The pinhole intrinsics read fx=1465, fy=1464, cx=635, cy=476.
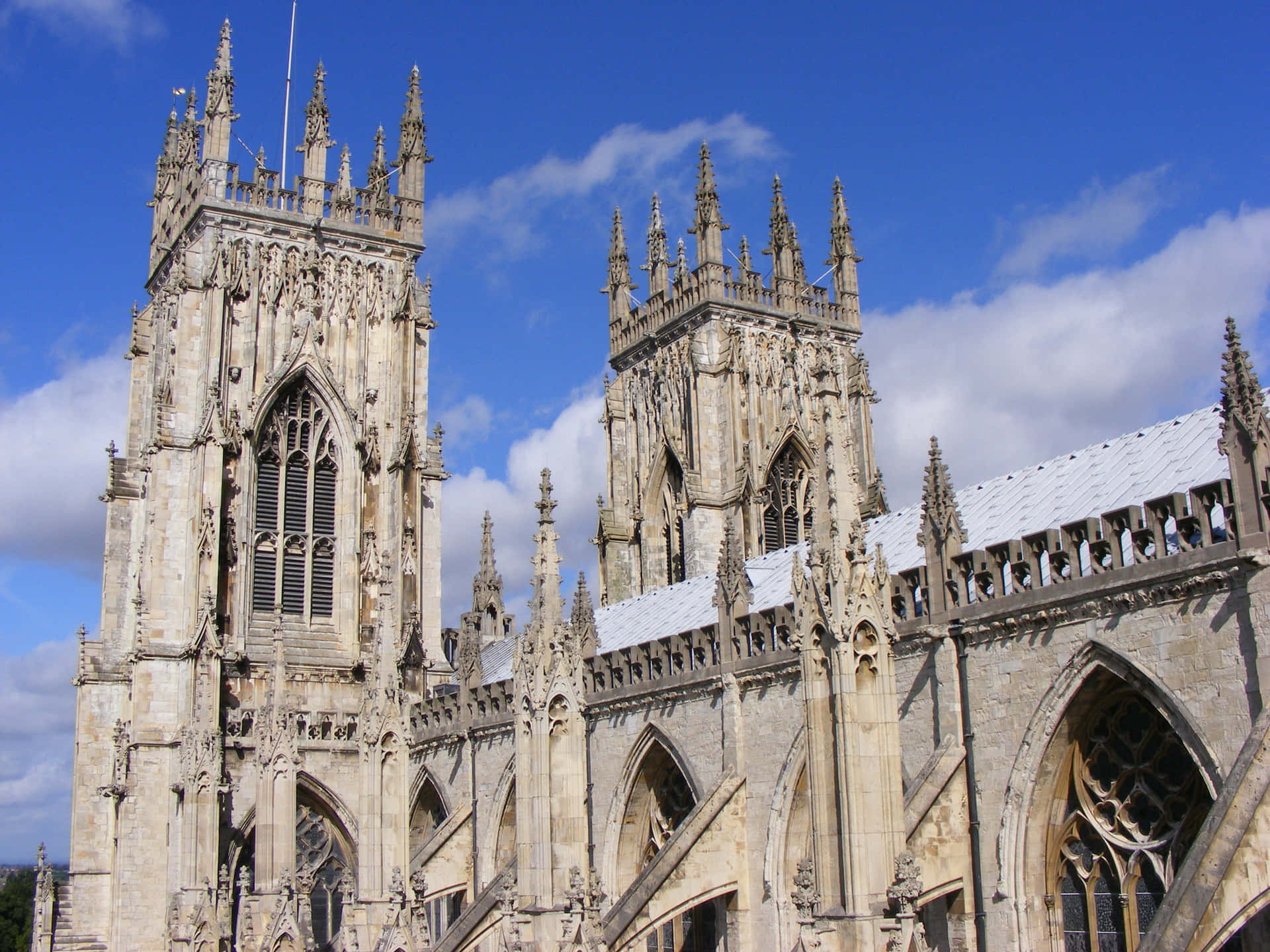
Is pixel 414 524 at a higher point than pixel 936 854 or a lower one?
higher

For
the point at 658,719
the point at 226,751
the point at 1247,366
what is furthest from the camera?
the point at 226,751

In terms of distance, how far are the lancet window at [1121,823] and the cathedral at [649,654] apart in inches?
1.8

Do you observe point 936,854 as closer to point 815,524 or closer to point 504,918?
point 504,918

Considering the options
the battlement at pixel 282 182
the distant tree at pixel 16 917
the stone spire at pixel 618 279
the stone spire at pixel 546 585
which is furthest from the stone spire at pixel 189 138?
the distant tree at pixel 16 917

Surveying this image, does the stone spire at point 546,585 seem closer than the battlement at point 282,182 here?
Yes

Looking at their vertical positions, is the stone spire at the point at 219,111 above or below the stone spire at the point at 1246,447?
above

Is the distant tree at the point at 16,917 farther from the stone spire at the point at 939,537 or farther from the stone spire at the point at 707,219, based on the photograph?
the stone spire at the point at 939,537

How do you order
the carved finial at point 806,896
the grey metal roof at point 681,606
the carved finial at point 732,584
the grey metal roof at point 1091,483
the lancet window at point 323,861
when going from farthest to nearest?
the lancet window at point 323,861 < the grey metal roof at point 681,606 < the carved finial at point 732,584 < the grey metal roof at point 1091,483 < the carved finial at point 806,896

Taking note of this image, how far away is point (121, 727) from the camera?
3347 cm

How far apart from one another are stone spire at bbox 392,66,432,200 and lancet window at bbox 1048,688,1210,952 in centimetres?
2699

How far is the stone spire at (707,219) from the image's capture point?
40438mm

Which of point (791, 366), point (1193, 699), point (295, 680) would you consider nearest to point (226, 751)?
point (295, 680)

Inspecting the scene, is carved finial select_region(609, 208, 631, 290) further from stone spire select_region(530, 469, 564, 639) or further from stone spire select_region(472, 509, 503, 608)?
stone spire select_region(530, 469, 564, 639)

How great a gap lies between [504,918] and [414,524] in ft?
67.9
